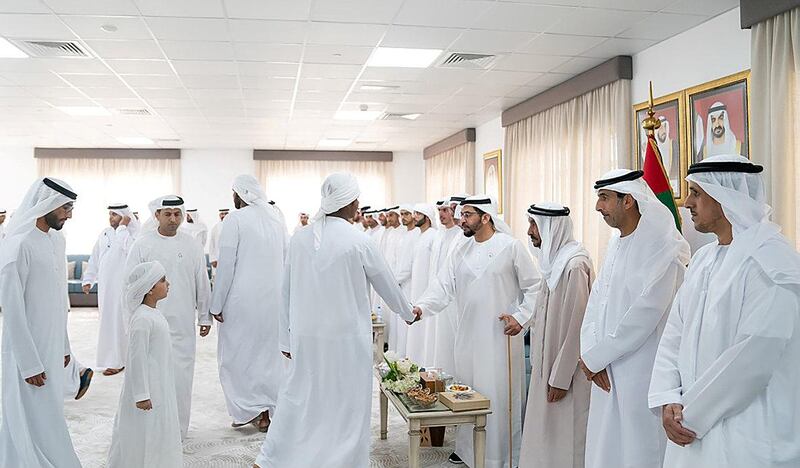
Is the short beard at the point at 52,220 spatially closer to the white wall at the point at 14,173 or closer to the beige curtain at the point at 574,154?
the beige curtain at the point at 574,154

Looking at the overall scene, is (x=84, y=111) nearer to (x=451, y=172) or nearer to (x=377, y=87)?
(x=377, y=87)

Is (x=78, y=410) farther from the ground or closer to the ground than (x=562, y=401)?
closer to the ground

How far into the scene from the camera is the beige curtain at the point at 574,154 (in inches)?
274

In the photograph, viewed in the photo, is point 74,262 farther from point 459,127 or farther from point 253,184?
point 253,184

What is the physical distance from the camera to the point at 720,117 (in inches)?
217

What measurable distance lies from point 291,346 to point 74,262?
37.0 feet

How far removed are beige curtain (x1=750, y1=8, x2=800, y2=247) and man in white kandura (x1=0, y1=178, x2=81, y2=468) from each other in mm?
4607

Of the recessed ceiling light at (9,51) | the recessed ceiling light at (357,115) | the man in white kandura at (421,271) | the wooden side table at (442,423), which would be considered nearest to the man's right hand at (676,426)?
the wooden side table at (442,423)

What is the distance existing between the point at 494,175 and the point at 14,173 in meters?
10.2

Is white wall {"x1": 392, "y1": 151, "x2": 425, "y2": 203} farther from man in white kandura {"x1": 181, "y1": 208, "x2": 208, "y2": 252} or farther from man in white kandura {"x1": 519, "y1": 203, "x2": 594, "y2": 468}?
man in white kandura {"x1": 519, "y1": 203, "x2": 594, "y2": 468}

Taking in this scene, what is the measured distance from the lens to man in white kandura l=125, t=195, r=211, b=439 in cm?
459

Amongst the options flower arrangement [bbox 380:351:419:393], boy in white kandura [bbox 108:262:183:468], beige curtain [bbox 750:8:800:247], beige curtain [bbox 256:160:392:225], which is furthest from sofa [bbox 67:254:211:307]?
beige curtain [bbox 750:8:800:247]

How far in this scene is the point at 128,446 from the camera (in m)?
3.41

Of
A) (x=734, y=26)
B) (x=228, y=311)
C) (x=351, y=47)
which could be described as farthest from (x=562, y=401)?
(x=351, y=47)
